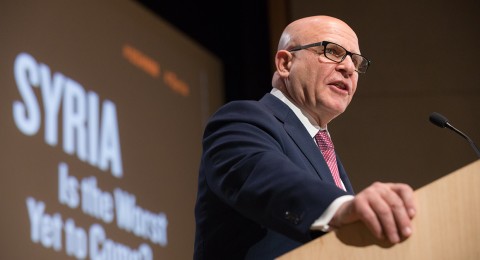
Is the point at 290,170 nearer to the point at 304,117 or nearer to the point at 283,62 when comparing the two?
the point at 304,117

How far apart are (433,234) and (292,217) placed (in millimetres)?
263

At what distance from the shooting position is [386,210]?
4.27ft

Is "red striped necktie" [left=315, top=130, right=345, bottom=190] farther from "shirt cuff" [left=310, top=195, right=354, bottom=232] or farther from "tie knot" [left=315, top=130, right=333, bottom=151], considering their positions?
"shirt cuff" [left=310, top=195, right=354, bottom=232]

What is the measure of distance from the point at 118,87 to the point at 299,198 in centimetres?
358

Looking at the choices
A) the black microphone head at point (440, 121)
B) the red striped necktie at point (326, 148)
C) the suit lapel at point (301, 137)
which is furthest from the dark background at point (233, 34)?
the suit lapel at point (301, 137)

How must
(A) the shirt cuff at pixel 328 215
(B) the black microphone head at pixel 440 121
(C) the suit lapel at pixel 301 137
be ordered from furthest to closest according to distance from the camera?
(B) the black microphone head at pixel 440 121 < (C) the suit lapel at pixel 301 137 < (A) the shirt cuff at pixel 328 215

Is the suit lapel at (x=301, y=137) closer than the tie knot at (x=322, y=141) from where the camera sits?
Yes

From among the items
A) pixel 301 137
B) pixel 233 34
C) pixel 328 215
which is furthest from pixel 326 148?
pixel 233 34

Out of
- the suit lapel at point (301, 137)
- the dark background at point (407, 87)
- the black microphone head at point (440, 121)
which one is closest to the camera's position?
the suit lapel at point (301, 137)

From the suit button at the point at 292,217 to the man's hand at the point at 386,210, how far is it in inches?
5.7

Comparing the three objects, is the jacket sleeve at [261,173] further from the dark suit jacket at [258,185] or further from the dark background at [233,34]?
the dark background at [233,34]

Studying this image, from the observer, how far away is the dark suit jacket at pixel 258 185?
1479 millimetres

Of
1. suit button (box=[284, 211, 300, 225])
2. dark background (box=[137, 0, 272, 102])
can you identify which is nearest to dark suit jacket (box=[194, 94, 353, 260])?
suit button (box=[284, 211, 300, 225])

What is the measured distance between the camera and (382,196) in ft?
4.37
